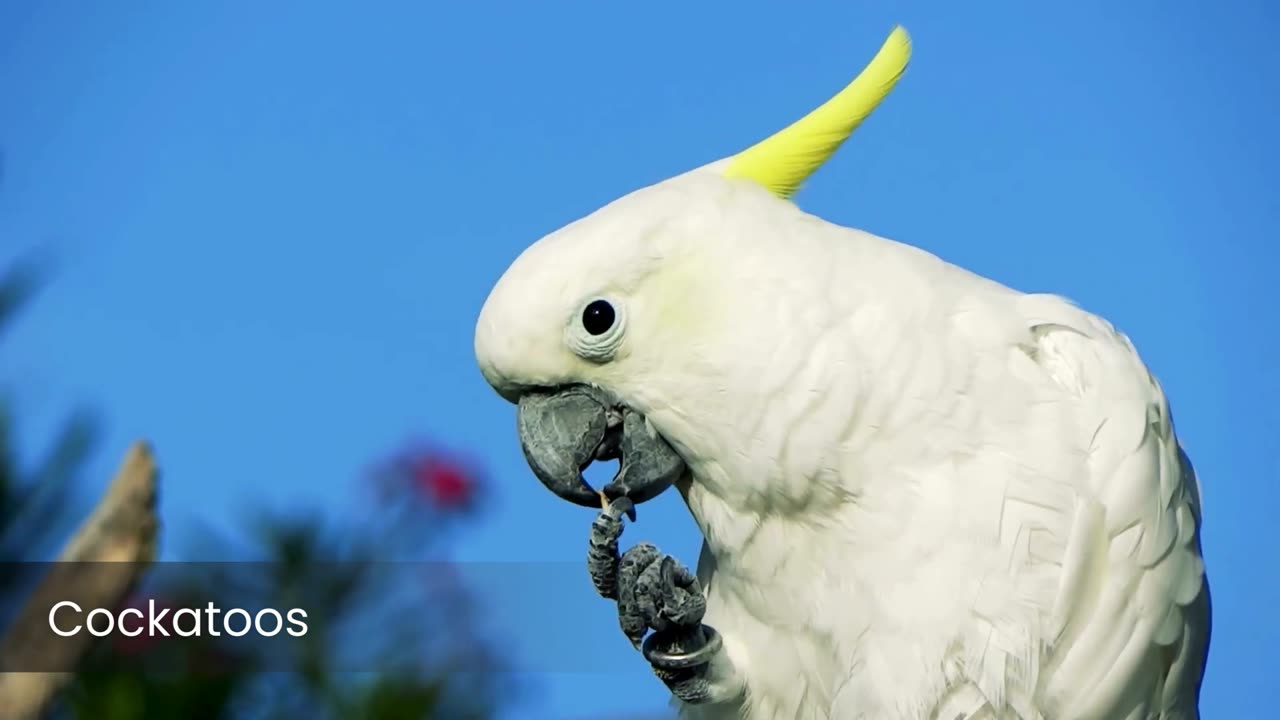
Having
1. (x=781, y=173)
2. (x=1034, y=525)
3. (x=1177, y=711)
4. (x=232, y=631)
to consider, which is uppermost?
(x=781, y=173)

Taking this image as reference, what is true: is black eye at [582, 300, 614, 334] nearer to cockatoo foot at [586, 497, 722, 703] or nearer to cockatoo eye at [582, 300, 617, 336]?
cockatoo eye at [582, 300, 617, 336]

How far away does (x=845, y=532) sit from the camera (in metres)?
2.97

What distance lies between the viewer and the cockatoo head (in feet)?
9.78

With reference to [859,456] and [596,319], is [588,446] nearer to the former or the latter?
[596,319]

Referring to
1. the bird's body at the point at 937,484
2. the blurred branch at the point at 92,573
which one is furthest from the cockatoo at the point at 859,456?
the blurred branch at the point at 92,573

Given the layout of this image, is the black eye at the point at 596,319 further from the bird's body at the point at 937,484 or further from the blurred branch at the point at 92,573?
the blurred branch at the point at 92,573

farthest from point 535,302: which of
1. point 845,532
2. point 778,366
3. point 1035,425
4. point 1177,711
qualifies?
point 1177,711

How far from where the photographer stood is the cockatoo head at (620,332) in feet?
9.78

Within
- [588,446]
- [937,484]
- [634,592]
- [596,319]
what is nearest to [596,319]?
[596,319]

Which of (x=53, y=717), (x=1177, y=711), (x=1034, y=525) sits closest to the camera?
(x=53, y=717)

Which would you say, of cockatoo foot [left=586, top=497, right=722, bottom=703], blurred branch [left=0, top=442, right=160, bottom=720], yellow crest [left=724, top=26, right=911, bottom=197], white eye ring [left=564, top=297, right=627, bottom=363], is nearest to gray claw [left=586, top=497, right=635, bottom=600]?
cockatoo foot [left=586, top=497, right=722, bottom=703]

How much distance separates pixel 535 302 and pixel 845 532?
703mm

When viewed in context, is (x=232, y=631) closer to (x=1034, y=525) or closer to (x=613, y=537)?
(x=613, y=537)

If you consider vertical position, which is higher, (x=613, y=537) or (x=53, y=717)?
(x=613, y=537)
